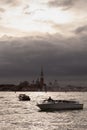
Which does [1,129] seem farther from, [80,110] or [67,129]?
[80,110]

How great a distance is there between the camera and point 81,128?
69.7m

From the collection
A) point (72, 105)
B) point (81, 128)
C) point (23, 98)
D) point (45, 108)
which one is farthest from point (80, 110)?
point (23, 98)

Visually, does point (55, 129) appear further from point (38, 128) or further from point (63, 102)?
point (63, 102)

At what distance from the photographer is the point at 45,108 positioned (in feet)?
369

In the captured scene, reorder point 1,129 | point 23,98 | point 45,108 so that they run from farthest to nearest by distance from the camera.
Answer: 1. point 23,98
2. point 45,108
3. point 1,129

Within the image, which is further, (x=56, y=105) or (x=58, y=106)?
(x=58, y=106)

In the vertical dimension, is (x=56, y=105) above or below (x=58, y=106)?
above

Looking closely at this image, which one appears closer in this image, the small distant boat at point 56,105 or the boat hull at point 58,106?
the boat hull at point 58,106

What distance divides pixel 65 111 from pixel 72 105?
6000 millimetres

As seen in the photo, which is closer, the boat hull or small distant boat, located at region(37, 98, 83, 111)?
the boat hull

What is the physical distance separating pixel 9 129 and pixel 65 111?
47.4m

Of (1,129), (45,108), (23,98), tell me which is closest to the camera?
(1,129)

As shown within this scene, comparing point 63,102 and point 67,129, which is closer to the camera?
point 67,129

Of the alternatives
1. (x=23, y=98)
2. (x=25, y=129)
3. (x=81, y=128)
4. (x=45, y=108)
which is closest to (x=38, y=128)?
(x=25, y=129)
